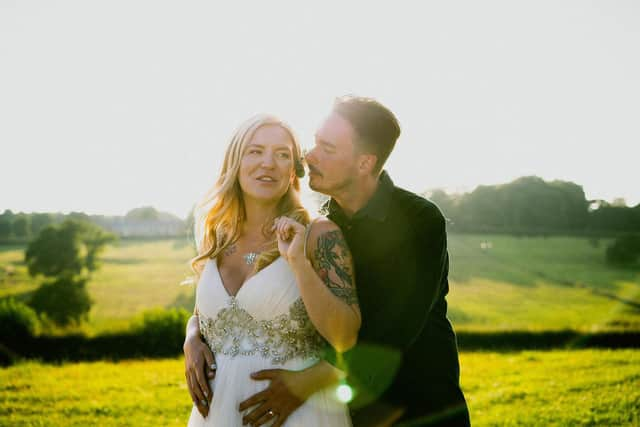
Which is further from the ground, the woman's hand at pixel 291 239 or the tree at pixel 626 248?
the woman's hand at pixel 291 239

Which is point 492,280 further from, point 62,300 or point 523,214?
point 62,300

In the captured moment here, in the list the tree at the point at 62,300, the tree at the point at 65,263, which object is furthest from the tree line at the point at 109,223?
the tree at the point at 62,300

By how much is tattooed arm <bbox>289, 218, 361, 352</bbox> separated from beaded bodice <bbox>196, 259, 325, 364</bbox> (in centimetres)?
38

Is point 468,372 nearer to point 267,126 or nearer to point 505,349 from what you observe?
point 505,349

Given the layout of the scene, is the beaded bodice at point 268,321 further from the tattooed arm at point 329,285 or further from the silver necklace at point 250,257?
the tattooed arm at point 329,285

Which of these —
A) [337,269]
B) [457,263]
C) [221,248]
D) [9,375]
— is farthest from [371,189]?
[457,263]

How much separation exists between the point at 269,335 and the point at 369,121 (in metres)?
1.72

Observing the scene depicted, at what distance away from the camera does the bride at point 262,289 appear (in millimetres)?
3006

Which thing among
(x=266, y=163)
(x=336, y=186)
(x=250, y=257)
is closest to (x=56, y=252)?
(x=250, y=257)

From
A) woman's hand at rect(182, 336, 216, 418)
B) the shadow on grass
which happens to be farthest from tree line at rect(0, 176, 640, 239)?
woman's hand at rect(182, 336, 216, 418)

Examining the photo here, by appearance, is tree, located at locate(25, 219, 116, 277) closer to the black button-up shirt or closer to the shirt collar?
the shirt collar

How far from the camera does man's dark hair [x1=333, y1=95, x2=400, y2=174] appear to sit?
359 centimetres

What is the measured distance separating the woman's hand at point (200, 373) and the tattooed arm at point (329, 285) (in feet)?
3.26

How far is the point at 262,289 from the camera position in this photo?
11.2ft
